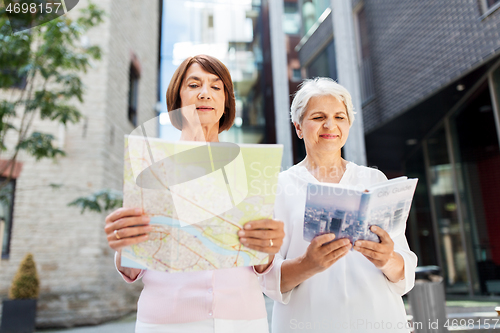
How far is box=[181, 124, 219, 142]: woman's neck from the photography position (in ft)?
4.34

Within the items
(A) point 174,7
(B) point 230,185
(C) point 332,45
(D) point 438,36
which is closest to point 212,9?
(A) point 174,7

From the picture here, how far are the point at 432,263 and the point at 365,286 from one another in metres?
7.40

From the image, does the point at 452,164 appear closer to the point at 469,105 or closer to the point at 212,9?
the point at 469,105

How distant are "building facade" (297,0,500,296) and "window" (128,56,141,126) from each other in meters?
3.50

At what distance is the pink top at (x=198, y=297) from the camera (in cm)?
115

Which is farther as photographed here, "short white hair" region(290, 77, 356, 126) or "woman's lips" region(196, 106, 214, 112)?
"short white hair" region(290, 77, 356, 126)

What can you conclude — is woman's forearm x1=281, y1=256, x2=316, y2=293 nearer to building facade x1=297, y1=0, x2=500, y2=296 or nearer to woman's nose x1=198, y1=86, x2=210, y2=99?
woman's nose x1=198, y1=86, x2=210, y2=99

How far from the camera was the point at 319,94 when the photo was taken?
155 cm

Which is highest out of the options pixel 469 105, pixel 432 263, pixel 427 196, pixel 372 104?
pixel 372 104

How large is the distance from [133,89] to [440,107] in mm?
5771

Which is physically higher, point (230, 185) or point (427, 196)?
point (427, 196)

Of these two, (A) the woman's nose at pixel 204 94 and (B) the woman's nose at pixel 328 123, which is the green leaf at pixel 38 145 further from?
(B) the woman's nose at pixel 328 123

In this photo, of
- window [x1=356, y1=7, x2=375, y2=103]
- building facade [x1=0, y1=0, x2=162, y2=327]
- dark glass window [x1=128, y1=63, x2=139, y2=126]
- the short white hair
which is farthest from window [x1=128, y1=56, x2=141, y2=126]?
the short white hair

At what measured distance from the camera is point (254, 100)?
20.7ft
